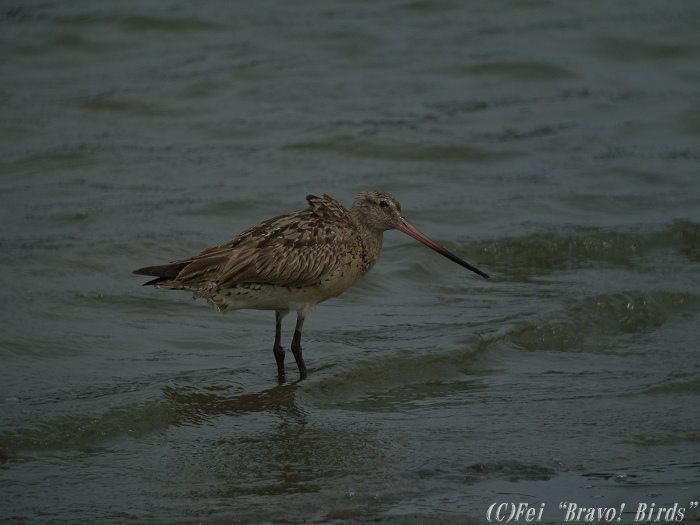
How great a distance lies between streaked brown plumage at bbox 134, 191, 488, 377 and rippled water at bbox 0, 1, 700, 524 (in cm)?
51

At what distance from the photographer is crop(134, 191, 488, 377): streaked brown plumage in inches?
283

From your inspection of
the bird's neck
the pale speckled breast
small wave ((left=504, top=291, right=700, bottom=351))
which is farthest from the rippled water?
the bird's neck

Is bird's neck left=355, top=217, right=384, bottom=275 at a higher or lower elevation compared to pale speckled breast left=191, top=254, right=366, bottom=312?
higher

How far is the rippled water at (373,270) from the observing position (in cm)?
579

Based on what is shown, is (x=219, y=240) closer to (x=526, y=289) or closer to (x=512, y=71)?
(x=526, y=289)

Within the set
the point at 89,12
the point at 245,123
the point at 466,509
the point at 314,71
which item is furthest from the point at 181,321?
the point at 89,12

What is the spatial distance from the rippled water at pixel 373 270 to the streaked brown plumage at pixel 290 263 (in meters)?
0.51

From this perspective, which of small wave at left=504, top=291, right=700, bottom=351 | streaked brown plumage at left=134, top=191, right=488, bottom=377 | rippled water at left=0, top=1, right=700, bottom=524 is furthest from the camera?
small wave at left=504, top=291, right=700, bottom=351

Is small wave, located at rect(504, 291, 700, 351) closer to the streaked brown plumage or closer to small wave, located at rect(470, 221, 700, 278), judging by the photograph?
small wave, located at rect(470, 221, 700, 278)

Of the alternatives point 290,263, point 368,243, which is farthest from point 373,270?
point 290,263

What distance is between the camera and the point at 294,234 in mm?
7457

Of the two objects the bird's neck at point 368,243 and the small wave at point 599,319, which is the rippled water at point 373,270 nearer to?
the small wave at point 599,319

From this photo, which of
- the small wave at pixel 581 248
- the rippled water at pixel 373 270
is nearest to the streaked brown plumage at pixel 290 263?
the rippled water at pixel 373 270

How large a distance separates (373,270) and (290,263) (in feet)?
8.76
